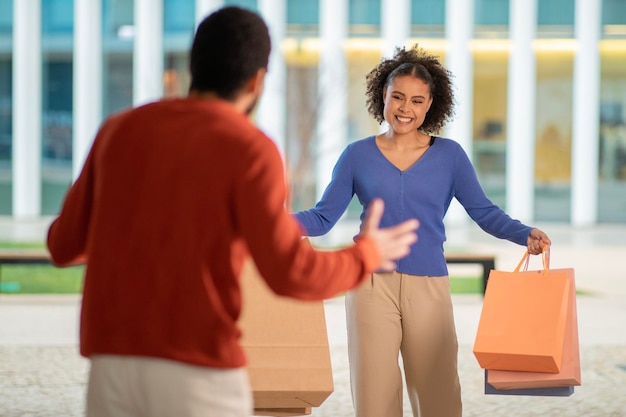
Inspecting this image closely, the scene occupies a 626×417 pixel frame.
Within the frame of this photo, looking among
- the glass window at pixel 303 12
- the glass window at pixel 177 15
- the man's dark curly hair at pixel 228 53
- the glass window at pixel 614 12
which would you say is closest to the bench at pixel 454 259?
the man's dark curly hair at pixel 228 53

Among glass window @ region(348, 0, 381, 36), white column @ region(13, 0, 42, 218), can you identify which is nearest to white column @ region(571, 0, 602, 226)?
glass window @ region(348, 0, 381, 36)

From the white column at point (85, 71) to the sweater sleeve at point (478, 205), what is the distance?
70.1 feet

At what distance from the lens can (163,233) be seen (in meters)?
2.16

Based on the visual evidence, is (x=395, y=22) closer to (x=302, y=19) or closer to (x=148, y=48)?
(x=302, y=19)

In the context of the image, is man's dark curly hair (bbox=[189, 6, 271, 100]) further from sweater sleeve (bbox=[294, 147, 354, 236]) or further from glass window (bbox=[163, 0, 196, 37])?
glass window (bbox=[163, 0, 196, 37])

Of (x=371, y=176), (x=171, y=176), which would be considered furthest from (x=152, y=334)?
(x=371, y=176)

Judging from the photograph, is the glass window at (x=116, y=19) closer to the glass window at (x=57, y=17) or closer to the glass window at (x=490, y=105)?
the glass window at (x=57, y=17)

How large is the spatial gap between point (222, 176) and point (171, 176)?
0.35ft

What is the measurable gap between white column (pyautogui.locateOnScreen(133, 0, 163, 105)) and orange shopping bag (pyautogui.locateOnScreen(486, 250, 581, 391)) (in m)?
21.7

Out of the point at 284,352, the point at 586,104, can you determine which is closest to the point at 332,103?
the point at 586,104

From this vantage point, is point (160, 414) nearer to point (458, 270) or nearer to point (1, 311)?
point (1, 311)

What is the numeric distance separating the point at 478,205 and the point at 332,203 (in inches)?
22.5

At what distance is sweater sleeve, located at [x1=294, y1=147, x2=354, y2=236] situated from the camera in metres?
4.25

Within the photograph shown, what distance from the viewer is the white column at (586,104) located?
2434cm
